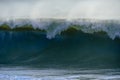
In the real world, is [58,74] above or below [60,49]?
below

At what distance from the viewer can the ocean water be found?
24.4 metres

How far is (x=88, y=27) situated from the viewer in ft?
125

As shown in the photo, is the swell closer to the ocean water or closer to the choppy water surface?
the ocean water

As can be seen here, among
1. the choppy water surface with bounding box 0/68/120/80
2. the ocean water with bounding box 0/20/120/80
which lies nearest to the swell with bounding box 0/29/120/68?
the ocean water with bounding box 0/20/120/80

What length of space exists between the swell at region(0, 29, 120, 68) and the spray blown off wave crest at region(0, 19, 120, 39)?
622 mm

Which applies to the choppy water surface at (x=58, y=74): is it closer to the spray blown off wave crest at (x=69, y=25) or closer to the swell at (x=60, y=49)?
the swell at (x=60, y=49)

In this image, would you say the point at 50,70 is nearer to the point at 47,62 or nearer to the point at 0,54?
the point at 47,62

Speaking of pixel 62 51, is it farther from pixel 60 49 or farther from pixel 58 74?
pixel 58 74

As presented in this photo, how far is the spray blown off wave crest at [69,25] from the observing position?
3722 cm

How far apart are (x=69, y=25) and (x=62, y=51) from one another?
5413 mm

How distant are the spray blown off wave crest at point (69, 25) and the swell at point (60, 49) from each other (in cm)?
62

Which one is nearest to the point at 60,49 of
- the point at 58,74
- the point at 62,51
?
the point at 62,51

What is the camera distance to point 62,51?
34.2 metres

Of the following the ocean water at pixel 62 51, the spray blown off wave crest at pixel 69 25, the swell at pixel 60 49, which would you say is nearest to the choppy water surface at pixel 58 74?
the ocean water at pixel 62 51
